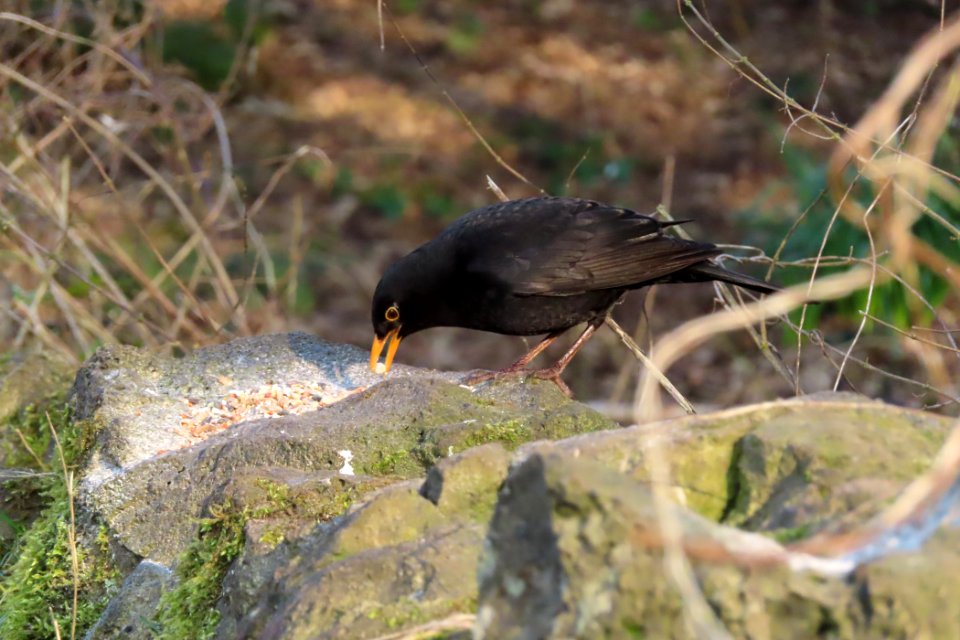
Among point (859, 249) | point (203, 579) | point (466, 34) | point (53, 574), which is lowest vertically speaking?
point (466, 34)

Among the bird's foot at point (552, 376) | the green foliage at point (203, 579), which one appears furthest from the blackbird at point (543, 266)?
the green foliage at point (203, 579)

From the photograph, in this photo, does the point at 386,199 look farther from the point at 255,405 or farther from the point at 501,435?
the point at 501,435

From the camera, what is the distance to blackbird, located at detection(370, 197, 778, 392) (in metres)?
4.72

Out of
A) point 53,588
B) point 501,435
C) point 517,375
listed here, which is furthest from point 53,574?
point 517,375

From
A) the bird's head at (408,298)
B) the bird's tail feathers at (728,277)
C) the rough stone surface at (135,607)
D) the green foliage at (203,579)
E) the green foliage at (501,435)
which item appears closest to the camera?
the green foliage at (203,579)

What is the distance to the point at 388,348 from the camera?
4.82 metres

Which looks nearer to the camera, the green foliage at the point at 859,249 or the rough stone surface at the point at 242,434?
the rough stone surface at the point at 242,434

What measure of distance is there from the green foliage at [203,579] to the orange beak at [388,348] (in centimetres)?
155

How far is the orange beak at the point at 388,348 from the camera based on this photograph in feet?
14.8

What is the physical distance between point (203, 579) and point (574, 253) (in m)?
2.30

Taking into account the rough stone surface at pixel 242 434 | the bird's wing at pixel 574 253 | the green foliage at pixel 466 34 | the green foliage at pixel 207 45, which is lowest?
the green foliage at pixel 466 34

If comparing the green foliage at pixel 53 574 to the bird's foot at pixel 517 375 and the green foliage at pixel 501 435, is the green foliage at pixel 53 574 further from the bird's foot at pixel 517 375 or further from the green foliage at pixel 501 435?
the bird's foot at pixel 517 375

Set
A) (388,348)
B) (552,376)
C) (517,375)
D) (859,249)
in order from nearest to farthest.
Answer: (517,375) → (552,376) → (388,348) → (859,249)

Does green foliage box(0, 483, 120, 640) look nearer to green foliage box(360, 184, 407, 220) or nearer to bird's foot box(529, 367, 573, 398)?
bird's foot box(529, 367, 573, 398)
